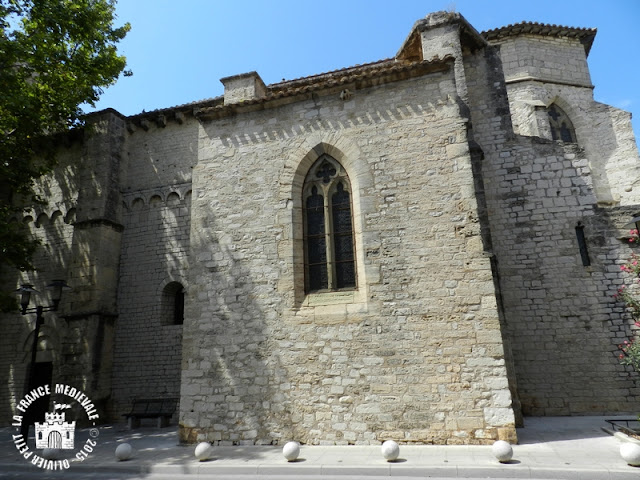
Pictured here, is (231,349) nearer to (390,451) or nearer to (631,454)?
(390,451)

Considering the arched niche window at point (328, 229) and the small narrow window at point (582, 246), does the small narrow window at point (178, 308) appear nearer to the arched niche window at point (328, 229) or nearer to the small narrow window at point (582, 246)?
the arched niche window at point (328, 229)

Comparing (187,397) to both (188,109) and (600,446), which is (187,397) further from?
(188,109)

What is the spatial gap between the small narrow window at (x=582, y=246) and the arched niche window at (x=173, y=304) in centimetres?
1097

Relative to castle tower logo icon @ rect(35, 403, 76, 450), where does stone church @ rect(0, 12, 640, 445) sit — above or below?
above

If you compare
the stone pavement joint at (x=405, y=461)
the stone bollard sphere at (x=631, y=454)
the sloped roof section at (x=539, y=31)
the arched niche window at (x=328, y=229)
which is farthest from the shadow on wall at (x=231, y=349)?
the sloped roof section at (x=539, y=31)

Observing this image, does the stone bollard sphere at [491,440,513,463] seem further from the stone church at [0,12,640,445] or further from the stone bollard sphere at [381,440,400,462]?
the stone bollard sphere at [381,440,400,462]

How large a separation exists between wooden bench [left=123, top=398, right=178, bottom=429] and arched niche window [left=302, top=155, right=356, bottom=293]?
5.93 m

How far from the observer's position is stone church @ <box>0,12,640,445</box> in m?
6.81

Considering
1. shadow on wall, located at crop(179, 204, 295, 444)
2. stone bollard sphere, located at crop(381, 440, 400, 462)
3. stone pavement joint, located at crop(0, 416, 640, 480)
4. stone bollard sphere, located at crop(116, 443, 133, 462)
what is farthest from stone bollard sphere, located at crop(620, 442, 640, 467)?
stone bollard sphere, located at crop(116, 443, 133, 462)

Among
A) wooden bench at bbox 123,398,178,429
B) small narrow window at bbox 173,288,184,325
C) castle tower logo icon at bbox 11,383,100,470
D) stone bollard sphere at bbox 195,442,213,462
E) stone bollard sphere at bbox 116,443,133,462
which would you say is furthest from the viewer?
small narrow window at bbox 173,288,184,325

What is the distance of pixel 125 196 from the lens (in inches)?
533

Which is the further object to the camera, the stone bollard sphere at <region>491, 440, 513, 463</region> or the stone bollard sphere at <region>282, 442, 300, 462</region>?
the stone bollard sphere at <region>282, 442, 300, 462</region>

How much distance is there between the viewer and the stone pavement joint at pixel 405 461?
4.99 m

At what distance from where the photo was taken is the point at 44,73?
1121cm
